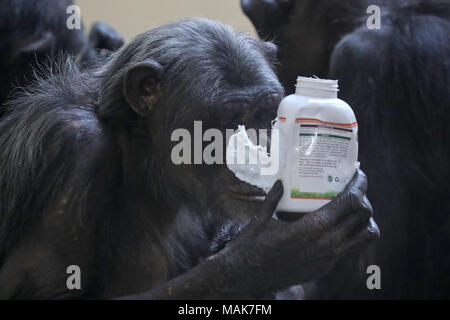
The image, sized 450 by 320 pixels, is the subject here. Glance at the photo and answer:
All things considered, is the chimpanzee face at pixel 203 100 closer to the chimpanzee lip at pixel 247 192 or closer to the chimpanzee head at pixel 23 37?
the chimpanzee lip at pixel 247 192

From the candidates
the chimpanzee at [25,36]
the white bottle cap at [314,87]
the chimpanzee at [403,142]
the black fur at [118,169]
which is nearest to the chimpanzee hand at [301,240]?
the black fur at [118,169]

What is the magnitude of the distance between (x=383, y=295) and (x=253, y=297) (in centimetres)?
108

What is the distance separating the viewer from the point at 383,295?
294 cm

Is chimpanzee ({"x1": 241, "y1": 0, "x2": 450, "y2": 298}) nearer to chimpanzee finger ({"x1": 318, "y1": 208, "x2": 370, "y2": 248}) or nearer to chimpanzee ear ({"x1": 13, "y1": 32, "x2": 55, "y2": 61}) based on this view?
chimpanzee finger ({"x1": 318, "y1": 208, "x2": 370, "y2": 248})

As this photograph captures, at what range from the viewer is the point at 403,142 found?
287cm

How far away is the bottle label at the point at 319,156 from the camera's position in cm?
183

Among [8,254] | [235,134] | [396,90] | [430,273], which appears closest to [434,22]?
[396,90]

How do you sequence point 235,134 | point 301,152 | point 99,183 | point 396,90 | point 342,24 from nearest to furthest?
point 301,152 → point 235,134 → point 99,183 → point 396,90 → point 342,24

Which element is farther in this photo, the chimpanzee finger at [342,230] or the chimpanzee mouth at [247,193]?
the chimpanzee mouth at [247,193]

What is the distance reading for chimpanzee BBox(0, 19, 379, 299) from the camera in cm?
197

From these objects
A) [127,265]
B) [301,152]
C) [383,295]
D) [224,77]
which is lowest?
[383,295]

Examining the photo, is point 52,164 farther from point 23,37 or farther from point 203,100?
point 23,37

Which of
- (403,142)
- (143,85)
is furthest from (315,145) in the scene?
(403,142)
